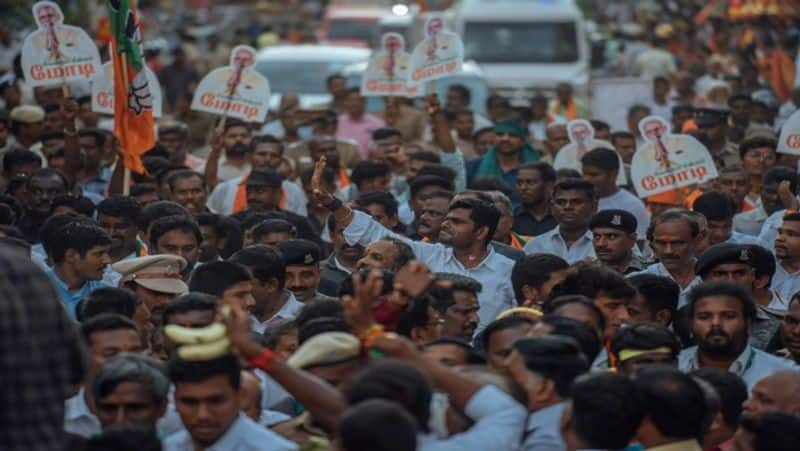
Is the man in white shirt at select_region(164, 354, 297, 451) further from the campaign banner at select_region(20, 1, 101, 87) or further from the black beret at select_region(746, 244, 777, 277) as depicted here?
the campaign banner at select_region(20, 1, 101, 87)

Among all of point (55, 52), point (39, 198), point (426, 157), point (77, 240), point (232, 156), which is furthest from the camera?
point (232, 156)

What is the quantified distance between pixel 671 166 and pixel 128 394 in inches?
284

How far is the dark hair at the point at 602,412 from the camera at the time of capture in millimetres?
6426

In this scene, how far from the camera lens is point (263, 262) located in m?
10.1

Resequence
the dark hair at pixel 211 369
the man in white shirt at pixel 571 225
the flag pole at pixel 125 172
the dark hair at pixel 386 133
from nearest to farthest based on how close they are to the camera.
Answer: the dark hair at pixel 211 369, the man in white shirt at pixel 571 225, the flag pole at pixel 125 172, the dark hair at pixel 386 133

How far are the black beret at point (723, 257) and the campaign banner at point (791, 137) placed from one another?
11.9 feet

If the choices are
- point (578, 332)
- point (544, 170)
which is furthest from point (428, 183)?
point (578, 332)

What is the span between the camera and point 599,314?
796 cm

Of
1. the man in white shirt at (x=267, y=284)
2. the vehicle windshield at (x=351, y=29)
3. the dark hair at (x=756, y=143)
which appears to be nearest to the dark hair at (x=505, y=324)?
the man in white shirt at (x=267, y=284)

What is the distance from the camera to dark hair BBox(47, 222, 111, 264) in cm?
1019

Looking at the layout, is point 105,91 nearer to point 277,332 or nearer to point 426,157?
point 426,157

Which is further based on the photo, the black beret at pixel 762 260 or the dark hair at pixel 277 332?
the black beret at pixel 762 260

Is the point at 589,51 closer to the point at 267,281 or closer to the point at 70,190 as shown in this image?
the point at 70,190

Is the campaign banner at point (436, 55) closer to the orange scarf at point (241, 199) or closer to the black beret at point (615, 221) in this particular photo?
the orange scarf at point (241, 199)
